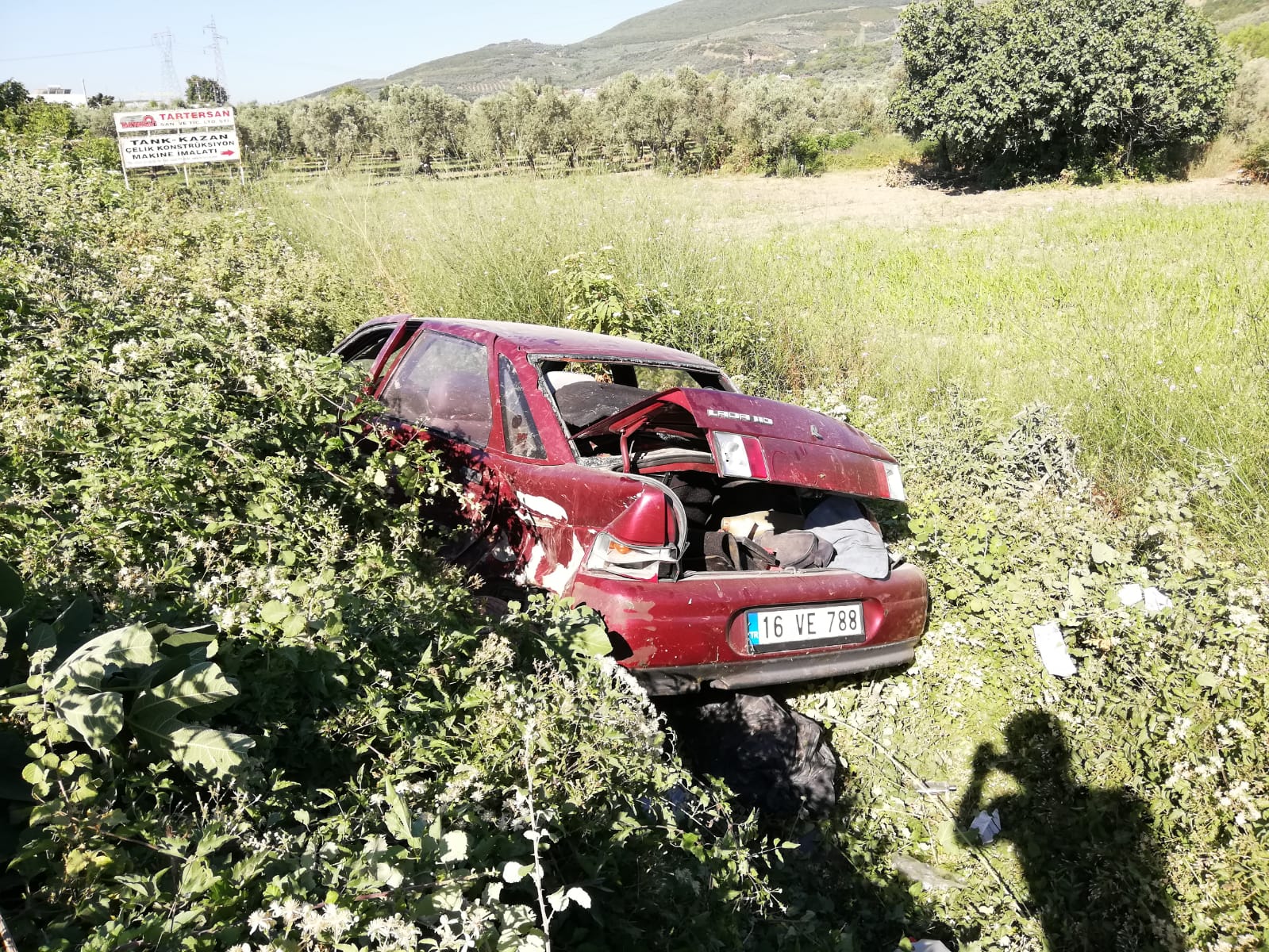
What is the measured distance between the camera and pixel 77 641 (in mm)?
1840

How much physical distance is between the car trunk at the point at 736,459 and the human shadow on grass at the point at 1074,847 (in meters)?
1.28

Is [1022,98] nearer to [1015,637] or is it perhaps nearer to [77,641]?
[1015,637]

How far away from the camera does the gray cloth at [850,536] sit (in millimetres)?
3592

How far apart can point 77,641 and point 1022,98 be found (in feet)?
81.9

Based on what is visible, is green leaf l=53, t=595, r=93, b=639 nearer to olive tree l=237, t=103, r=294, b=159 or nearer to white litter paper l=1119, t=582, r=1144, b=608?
white litter paper l=1119, t=582, r=1144, b=608

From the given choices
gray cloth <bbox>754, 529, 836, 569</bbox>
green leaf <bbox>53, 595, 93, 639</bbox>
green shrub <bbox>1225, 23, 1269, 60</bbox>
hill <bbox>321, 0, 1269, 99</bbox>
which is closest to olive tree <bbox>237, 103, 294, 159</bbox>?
gray cloth <bbox>754, 529, 836, 569</bbox>

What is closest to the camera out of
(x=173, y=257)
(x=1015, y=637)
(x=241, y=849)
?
(x=241, y=849)

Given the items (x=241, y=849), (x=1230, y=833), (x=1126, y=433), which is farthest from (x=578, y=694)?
(x=1126, y=433)

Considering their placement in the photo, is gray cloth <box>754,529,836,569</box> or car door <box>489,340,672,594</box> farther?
gray cloth <box>754,529,836,569</box>

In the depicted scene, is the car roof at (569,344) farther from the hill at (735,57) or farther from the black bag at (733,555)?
the hill at (735,57)

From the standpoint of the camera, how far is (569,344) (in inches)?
155

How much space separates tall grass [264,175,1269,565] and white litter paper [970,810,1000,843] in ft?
5.84

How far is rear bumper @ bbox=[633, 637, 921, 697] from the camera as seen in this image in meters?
3.06

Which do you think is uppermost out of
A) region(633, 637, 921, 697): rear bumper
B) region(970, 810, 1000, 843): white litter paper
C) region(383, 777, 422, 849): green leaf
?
region(383, 777, 422, 849): green leaf
